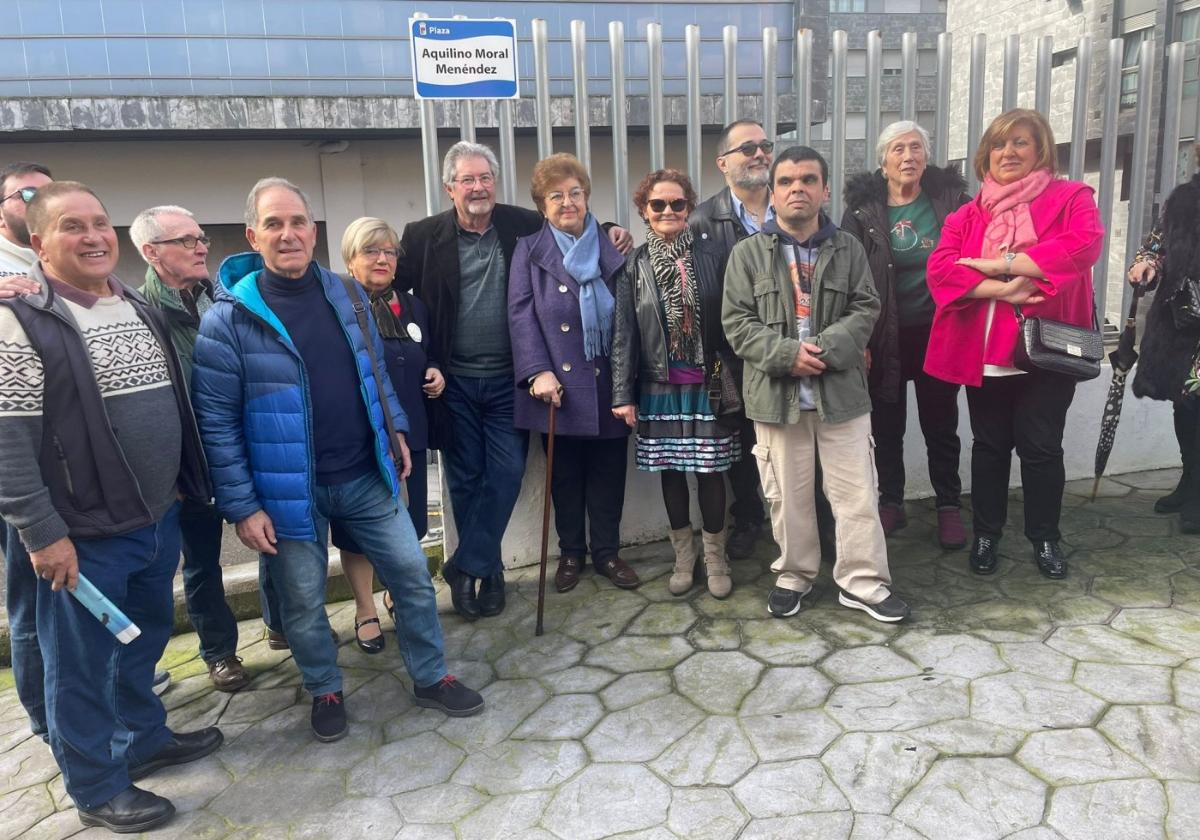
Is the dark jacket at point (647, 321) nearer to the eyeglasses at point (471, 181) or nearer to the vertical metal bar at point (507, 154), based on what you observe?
the eyeglasses at point (471, 181)

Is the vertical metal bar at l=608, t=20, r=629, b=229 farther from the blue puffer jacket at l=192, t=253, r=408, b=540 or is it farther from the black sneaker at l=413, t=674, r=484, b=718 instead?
the black sneaker at l=413, t=674, r=484, b=718

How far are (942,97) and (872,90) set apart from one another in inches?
16.5

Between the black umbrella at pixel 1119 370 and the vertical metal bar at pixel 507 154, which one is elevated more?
the vertical metal bar at pixel 507 154

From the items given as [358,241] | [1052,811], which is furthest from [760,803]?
[358,241]

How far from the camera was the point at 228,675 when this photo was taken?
3578 mm

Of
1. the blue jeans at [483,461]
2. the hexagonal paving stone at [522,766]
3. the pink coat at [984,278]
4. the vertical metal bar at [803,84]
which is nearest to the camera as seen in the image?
the hexagonal paving stone at [522,766]

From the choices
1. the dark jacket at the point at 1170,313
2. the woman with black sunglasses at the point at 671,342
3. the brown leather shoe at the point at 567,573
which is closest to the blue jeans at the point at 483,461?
the brown leather shoe at the point at 567,573

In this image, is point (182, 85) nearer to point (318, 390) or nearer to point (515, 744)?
point (318, 390)

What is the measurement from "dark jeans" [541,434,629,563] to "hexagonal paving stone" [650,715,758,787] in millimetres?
1406

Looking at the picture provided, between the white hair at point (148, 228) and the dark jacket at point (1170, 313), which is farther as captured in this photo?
the dark jacket at point (1170, 313)

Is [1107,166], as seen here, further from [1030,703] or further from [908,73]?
[1030,703]

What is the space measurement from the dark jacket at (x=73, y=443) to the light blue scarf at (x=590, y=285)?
6.26 feet

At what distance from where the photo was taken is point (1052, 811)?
242 centimetres

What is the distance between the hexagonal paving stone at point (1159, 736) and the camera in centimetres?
257
